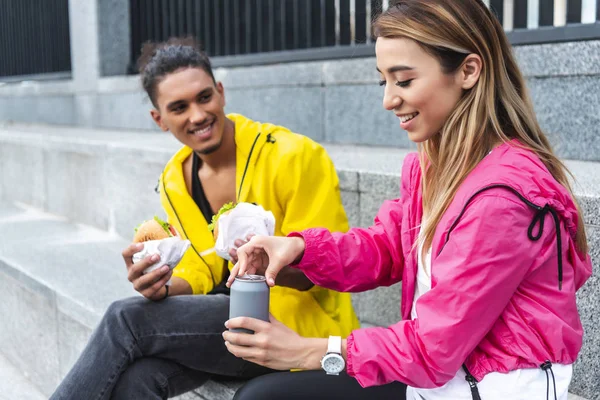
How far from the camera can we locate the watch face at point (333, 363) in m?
1.86

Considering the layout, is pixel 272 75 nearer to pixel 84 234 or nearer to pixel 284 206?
pixel 84 234

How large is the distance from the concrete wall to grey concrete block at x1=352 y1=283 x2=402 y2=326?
1.02 meters

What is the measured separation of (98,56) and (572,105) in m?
5.96

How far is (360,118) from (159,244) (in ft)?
9.40

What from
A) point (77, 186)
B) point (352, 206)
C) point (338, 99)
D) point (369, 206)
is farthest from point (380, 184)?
point (77, 186)

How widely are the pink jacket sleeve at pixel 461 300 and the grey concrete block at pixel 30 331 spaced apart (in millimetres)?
2958

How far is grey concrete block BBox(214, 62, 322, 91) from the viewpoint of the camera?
5.69 metres

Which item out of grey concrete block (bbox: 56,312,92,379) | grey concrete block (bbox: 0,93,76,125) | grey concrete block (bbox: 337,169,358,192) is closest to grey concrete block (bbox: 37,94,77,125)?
grey concrete block (bbox: 0,93,76,125)

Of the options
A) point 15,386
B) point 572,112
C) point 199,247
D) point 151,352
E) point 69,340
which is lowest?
point 15,386

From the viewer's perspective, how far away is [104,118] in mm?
8664

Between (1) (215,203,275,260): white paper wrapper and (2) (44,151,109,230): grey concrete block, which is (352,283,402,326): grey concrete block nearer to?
(1) (215,203,275,260): white paper wrapper

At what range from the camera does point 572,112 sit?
3.84 metres

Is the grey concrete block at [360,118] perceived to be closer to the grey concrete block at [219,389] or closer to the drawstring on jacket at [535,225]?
the grey concrete block at [219,389]

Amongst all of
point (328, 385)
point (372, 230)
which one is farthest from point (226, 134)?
point (328, 385)
